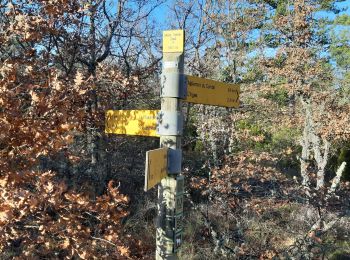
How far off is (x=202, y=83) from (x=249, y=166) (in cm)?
395

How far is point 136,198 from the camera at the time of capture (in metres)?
8.31

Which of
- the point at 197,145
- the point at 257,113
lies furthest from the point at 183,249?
the point at 197,145

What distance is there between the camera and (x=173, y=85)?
8.68ft

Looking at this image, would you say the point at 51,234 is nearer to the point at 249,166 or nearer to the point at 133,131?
the point at 133,131

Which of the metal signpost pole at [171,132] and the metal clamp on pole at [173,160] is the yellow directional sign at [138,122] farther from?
the metal clamp on pole at [173,160]

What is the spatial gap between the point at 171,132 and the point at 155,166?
36 cm

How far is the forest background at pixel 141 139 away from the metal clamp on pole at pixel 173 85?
2.54ft

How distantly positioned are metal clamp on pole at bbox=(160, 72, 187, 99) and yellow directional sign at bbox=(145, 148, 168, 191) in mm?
397

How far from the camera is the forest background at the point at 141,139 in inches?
117

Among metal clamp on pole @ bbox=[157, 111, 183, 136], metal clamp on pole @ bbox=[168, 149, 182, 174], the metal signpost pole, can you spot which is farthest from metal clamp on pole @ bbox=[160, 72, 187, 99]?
metal clamp on pole @ bbox=[168, 149, 182, 174]

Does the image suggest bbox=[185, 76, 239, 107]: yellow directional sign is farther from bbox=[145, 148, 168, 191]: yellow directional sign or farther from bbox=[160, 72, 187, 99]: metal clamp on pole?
bbox=[145, 148, 168, 191]: yellow directional sign

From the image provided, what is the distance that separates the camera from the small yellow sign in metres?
2.63

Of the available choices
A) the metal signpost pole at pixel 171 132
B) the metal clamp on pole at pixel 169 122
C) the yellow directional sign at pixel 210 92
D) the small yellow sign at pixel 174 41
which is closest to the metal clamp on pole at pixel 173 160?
the metal signpost pole at pixel 171 132

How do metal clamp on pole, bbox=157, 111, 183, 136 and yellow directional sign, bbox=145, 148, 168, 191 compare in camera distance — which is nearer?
yellow directional sign, bbox=145, 148, 168, 191
